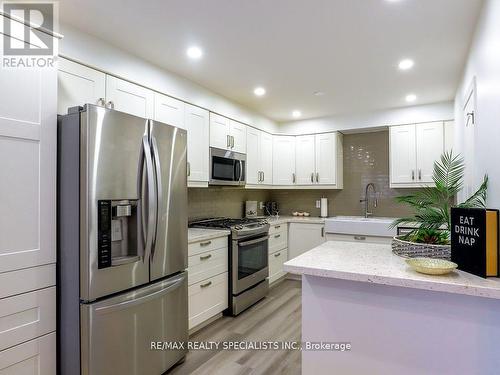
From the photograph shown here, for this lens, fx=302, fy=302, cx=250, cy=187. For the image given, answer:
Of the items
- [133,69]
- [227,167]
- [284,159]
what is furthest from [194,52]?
[284,159]

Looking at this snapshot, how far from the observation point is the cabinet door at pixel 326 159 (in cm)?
462

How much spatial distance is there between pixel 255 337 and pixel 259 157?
251 cm

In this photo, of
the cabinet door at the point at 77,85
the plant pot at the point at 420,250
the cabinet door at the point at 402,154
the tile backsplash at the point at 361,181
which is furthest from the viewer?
the tile backsplash at the point at 361,181

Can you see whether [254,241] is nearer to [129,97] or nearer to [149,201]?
[149,201]

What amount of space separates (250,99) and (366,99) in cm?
148

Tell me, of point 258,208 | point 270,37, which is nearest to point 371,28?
point 270,37

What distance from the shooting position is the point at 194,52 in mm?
2561

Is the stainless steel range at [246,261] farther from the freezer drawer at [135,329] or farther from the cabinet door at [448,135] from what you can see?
the cabinet door at [448,135]

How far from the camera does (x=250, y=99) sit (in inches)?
154

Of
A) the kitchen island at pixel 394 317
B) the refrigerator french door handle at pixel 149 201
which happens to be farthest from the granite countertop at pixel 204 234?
the kitchen island at pixel 394 317

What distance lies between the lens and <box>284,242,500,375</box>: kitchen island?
128 cm

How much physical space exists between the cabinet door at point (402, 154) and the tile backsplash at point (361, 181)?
0.34 metres

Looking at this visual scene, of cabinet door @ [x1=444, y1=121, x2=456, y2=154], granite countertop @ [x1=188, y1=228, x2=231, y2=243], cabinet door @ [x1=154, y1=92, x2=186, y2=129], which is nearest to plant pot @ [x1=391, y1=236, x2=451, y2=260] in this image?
granite countertop @ [x1=188, y1=228, x2=231, y2=243]

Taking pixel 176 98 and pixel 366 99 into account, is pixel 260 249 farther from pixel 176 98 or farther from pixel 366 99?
pixel 366 99
